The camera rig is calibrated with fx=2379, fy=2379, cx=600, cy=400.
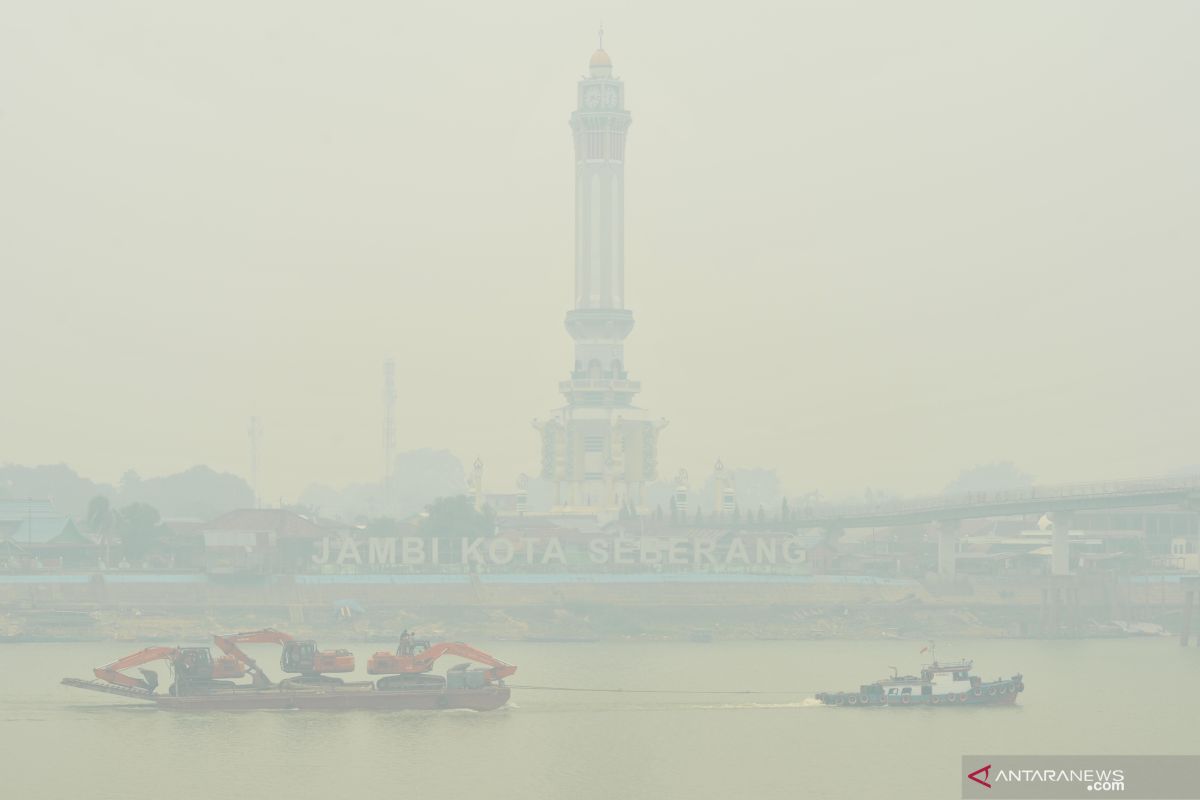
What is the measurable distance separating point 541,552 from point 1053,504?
130 feet

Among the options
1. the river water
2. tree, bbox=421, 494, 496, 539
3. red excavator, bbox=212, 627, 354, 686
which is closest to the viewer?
the river water

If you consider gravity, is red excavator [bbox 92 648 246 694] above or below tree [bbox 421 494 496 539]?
below

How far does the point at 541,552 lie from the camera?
184750 mm

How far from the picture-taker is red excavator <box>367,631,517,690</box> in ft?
349

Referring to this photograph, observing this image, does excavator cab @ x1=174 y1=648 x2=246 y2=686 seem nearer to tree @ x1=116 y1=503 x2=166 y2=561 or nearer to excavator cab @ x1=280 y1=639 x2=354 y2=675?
excavator cab @ x1=280 y1=639 x2=354 y2=675

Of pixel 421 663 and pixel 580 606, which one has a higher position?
pixel 580 606

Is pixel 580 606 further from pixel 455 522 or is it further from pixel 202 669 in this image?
pixel 202 669

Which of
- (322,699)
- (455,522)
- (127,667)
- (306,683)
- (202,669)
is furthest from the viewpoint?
(455,522)

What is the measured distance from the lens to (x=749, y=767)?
8981 centimetres

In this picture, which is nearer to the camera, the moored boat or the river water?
the river water

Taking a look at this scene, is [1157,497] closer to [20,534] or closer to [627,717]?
[627,717]

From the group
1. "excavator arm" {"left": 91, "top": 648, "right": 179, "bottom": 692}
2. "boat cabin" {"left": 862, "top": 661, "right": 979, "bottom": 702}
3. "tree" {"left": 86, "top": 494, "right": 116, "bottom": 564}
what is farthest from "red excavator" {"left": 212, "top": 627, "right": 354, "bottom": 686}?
"tree" {"left": 86, "top": 494, "right": 116, "bottom": 564}

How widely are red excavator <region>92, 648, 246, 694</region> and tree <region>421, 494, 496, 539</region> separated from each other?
3200 inches

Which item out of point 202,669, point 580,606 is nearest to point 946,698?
point 202,669
